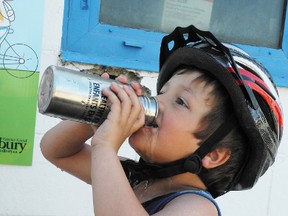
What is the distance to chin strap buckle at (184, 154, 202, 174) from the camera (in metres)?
1.66

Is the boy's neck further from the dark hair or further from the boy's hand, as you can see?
the boy's hand

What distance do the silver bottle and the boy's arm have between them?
313mm

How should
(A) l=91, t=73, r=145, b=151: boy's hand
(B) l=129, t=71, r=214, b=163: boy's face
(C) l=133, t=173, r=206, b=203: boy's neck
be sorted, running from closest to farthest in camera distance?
1. (A) l=91, t=73, r=145, b=151: boy's hand
2. (B) l=129, t=71, r=214, b=163: boy's face
3. (C) l=133, t=173, r=206, b=203: boy's neck

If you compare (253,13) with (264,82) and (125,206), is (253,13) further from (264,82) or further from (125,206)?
(125,206)

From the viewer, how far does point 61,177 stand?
293 cm

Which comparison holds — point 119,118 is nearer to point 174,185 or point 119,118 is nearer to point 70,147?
point 174,185

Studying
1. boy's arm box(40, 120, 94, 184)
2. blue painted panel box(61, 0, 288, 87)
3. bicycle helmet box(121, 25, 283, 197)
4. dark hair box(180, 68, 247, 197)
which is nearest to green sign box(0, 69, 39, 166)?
blue painted panel box(61, 0, 288, 87)

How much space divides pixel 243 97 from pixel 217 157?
20 cm

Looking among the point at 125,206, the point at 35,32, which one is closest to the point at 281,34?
the point at 35,32

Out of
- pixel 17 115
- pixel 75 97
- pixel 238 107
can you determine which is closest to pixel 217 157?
pixel 238 107

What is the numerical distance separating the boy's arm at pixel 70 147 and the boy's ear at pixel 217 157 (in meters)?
0.40

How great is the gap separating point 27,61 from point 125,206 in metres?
1.57

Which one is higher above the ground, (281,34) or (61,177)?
(281,34)

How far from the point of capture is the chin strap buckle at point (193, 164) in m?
1.66
